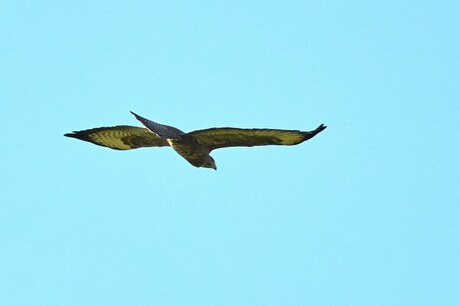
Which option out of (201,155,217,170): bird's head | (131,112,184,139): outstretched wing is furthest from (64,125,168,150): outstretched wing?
(131,112,184,139): outstretched wing

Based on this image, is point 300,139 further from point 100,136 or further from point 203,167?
point 100,136

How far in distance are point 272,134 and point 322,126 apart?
118cm

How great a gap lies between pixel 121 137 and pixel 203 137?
107 inches

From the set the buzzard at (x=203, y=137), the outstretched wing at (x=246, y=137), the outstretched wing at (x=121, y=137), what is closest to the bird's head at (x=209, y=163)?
the buzzard at (x=203, y=137)

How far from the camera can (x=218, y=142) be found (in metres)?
20.4

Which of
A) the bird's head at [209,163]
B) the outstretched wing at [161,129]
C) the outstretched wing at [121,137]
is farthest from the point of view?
the outstretched wing at [121,137]

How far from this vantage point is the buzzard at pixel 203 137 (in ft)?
64.5

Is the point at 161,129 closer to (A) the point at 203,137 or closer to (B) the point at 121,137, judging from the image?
(A) the point at 203,137

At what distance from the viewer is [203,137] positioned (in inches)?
788

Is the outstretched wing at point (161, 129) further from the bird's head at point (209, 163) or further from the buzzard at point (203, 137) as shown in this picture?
the bird's head at point (209, 163)

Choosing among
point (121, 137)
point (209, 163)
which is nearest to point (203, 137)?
point (209, 163)

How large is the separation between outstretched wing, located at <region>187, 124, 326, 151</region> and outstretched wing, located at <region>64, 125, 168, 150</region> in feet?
5.28

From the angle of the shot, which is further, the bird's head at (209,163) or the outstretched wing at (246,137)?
the bird's head at (209,163)

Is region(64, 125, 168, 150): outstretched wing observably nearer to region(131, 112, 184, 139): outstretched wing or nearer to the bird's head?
the bird's head
